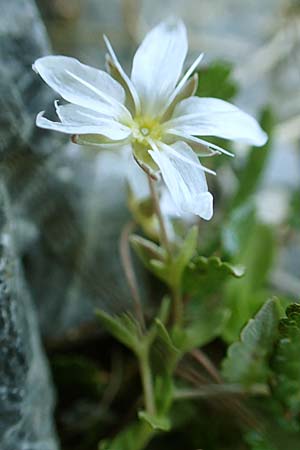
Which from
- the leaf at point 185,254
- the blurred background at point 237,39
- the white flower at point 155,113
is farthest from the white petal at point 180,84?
the blurred background at point 237,39

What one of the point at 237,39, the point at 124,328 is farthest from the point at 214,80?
the point at 237,39

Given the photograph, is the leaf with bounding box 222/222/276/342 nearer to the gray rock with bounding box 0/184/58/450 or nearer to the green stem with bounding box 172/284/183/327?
the green stem with bounding box 172/284/183/327

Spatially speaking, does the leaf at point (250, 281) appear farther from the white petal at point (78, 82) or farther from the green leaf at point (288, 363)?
the white petal at point (78, 82)

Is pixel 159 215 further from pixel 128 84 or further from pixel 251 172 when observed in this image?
pixel 251 172

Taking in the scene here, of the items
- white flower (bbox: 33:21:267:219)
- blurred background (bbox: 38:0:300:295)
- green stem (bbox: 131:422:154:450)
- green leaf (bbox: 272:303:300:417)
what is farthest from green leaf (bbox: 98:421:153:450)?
blurred background (bbox: 38:0:300:295)

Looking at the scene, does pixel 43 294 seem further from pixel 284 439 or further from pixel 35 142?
pixel 284 439

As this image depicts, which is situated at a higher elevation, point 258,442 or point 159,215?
point 159,215
